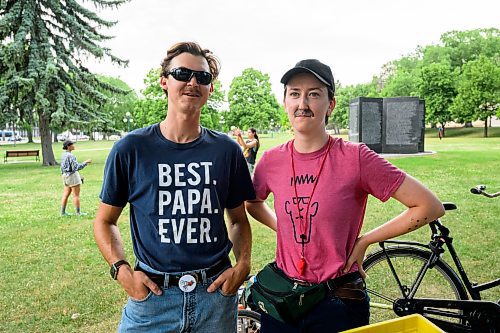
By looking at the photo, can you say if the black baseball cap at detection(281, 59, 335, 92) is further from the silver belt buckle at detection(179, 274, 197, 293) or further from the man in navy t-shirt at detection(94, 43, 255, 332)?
the silver belt buckle at detection(179, 274, 197, 293)

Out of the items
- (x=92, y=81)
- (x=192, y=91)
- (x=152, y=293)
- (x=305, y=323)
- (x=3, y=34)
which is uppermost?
(x=3, y=34)

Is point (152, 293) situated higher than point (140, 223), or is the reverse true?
point (140, 223)

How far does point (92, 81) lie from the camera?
941 inches

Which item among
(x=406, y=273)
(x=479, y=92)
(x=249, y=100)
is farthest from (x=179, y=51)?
(x=479, y=92)

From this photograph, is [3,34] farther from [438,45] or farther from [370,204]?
[438,45]

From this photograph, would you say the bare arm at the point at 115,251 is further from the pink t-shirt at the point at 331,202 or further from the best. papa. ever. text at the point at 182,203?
the pink t-shirt at the point at 331,202

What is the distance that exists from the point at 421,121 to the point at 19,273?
71.0 feet

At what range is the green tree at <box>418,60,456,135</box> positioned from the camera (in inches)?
2174

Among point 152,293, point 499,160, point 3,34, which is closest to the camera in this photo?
point 152,293

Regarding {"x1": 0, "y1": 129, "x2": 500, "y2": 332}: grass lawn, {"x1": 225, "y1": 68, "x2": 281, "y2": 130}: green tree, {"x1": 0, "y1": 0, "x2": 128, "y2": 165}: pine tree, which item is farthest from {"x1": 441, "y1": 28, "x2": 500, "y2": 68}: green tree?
{"x1": 0, "y1": 129, "x2": 500, "y2": 332}: grass lawn

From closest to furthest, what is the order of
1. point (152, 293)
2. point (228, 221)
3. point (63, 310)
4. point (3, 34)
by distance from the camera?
point (152, 293)
point (228, 221)
point (63, 310)
point (3, 34)

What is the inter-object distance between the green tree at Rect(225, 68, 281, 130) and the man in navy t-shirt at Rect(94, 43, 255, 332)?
52016 millimetres

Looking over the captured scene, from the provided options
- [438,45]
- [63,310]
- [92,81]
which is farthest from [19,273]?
[438,45]

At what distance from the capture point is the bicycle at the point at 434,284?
3.22m
